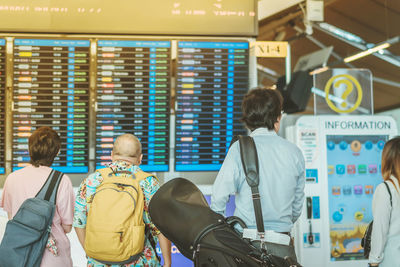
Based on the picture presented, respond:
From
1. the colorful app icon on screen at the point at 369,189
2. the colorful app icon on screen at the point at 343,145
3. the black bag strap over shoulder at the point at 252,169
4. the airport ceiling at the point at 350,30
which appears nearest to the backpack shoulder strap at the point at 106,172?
the black bag strap over shoulder at the point at 252,169

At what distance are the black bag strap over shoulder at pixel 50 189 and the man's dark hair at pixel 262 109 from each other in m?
1.45

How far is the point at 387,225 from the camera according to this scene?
9.51ft

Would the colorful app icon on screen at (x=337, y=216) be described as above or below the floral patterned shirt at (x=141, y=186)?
below

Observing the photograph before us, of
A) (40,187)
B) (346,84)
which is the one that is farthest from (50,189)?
(346,84)

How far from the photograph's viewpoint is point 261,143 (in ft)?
7.66

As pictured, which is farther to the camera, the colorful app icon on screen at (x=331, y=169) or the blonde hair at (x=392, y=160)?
the colorful app icon on screen at (x=331, y=169)

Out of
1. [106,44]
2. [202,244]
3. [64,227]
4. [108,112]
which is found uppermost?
[106,44]

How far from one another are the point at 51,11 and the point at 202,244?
127 inches

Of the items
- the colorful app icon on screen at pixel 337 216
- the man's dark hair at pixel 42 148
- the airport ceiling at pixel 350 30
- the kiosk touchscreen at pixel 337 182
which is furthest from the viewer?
the airport ceiling at pixel 350 30

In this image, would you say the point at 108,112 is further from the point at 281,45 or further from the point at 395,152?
the point at 395,152

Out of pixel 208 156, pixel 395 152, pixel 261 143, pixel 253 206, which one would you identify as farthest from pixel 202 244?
pixel 208 156

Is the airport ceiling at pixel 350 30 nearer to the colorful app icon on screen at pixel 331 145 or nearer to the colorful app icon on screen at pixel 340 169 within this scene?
the colorful app icon on screen at pixel 331 145

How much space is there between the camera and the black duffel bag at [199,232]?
1735 mm

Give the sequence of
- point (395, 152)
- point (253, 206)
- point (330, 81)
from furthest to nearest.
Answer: point (330, 81), point (395, 152), point (253, 206)
